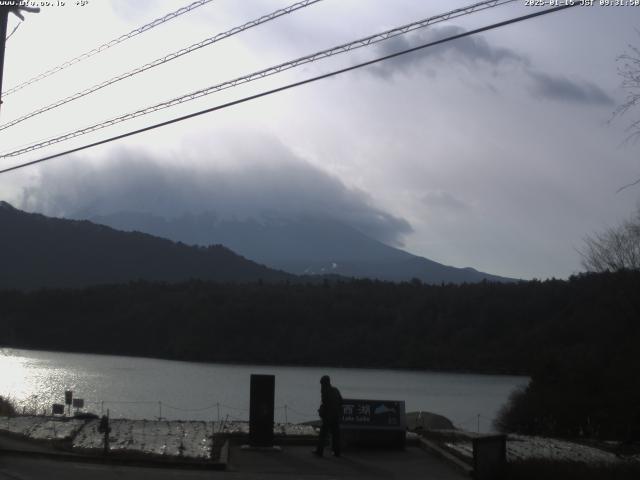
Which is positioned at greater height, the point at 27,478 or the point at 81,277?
the point at 81,277

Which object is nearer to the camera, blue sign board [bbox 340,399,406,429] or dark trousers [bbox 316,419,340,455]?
dark trousers [bbox 316,419,340,455]

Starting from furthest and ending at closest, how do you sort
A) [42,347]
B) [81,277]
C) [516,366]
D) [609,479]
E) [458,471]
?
1. [81,277]
2. [42,347]
3. [516,366]
4. [458,471]
5. [609,479]

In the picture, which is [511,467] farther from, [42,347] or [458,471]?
[42,347]

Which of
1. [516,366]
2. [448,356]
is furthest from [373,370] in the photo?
[516,366]

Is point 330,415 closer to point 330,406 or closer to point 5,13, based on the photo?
point 330,406

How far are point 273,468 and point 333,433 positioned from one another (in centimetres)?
183

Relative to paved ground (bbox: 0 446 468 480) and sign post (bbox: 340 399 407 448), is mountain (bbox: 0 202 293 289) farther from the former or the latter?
Answer: paved ground (bbox: 0 446 468 480)

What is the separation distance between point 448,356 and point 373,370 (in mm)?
9419

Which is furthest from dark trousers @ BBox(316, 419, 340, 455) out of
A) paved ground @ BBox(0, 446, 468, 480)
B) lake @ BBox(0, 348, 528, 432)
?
lake @ BBox(0, 348, 528, 432)

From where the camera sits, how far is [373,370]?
107 m

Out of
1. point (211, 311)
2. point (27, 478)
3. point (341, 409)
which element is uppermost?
point (211, 311)

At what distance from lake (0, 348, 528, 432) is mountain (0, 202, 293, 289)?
51.0 meters

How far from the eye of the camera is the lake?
2164 inches

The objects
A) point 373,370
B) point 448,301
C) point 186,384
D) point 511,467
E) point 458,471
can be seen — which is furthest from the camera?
point 448,301
